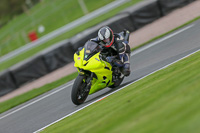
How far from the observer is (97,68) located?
8445mm

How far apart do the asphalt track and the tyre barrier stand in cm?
293

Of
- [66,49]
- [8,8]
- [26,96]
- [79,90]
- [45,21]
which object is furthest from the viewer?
[8,8]

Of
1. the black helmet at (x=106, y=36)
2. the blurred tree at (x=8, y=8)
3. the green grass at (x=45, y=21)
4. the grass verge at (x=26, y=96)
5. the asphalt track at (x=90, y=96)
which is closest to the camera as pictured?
the black helmet at (x=106, y=36)

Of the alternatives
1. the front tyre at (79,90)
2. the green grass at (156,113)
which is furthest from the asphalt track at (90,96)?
the green grass at (156,113)

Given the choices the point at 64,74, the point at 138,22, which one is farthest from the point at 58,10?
the point at 64,74

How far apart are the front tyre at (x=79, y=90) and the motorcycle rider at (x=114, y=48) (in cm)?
87

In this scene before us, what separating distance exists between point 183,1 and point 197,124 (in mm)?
14457

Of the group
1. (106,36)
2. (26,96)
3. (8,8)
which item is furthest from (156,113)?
(8,8)

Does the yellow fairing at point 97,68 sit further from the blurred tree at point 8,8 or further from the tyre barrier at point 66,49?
the blurred tree at point 8,8

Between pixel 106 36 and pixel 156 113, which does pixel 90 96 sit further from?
pixel 156 113

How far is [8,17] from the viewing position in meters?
55.7

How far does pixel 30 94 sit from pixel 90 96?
373cm

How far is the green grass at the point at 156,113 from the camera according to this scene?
424 cm

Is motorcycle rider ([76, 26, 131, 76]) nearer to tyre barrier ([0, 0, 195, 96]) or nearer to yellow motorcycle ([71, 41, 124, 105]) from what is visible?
yellow motorcycle ([71, 41, 124, 105])
